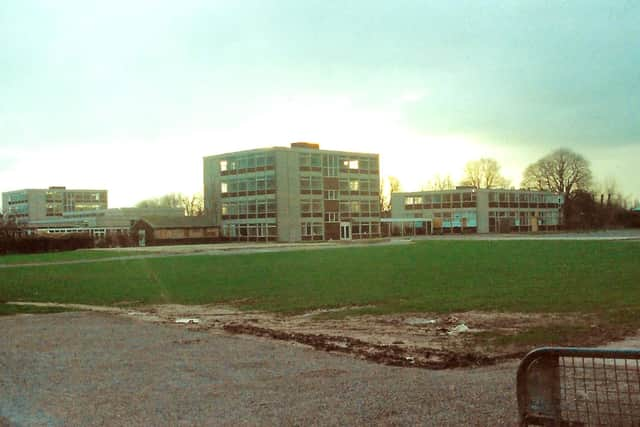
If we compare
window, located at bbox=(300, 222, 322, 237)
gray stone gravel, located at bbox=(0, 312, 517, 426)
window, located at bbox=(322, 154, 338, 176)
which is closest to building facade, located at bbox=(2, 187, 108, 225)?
window, located at bbox=(300, 222, 322, 237)

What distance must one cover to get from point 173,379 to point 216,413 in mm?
2007

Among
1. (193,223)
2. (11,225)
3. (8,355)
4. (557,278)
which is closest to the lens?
(8,355)

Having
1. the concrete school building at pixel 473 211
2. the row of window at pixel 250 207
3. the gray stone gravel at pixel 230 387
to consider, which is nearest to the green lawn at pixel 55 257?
the row of window at pixel 250 207

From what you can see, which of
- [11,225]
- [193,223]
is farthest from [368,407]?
[193,223]

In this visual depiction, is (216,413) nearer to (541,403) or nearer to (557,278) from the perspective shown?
(541,403)

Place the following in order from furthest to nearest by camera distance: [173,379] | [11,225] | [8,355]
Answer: [11,225]
[8,355]
[173,379]

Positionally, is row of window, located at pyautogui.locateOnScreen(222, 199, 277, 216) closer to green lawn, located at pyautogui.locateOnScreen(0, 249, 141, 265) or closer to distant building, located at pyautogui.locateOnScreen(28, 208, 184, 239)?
distant building, located at pyautogui.locateOnScreen(28, 208, 184, 239)

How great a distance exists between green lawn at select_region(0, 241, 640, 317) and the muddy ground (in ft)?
4.66

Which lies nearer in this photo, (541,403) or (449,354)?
(541,403)

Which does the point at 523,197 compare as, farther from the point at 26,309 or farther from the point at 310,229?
the point at 26,309

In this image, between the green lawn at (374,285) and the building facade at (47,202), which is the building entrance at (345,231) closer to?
the green lawn at (374,285)

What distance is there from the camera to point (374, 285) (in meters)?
24.1

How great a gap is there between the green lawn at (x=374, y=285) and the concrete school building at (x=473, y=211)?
85.4 meters

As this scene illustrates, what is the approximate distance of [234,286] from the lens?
25812 millimetres
